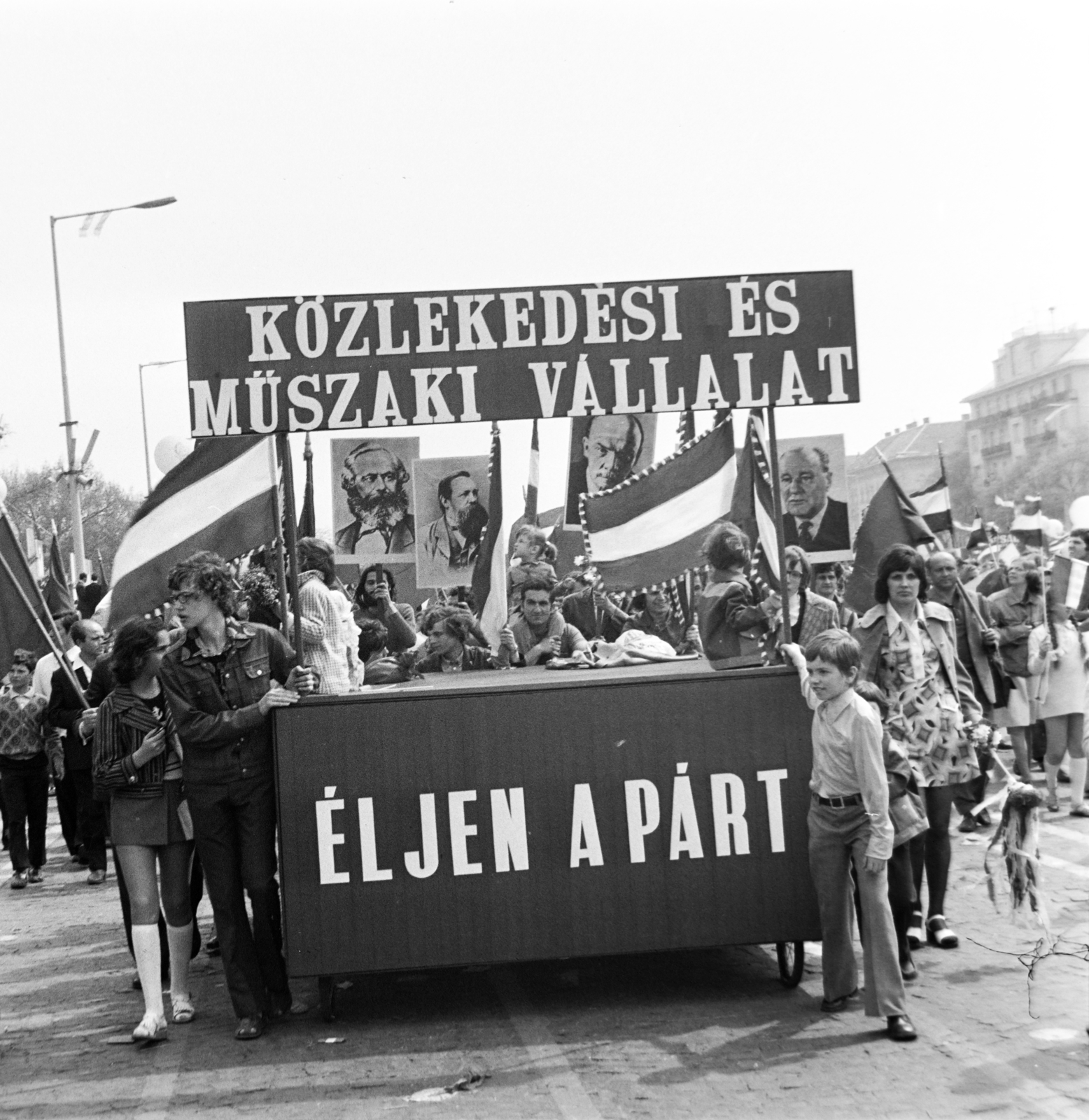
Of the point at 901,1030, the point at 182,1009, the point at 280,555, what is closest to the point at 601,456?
the point at 280,555

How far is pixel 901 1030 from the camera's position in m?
6.02

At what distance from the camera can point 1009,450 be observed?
63.9 metres

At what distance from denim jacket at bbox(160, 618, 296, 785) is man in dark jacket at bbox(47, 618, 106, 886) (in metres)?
4.87

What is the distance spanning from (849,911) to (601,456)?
294 inches

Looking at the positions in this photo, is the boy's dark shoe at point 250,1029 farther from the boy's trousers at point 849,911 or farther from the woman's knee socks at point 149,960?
the boy's trousers at point 849,911

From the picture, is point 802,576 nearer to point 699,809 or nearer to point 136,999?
point 699,809

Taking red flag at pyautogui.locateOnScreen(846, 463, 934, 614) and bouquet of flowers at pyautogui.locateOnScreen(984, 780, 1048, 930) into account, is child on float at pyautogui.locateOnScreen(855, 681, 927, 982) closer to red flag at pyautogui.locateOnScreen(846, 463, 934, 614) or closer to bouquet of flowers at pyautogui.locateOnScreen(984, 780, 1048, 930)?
bouquet of flowers at pyautogui.locateOnScreen(984, 780, 1048, 930)

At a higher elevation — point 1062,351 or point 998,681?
point 1062,351

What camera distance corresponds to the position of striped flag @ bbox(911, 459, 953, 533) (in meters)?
14.1

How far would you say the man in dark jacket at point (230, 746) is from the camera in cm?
664

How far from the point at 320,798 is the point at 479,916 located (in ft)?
2.80

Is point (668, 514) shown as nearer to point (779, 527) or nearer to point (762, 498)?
point (762, 498)

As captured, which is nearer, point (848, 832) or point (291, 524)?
point (848, 832)

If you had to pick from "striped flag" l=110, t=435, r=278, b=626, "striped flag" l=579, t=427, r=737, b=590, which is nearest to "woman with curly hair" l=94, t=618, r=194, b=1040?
"striped flag" l=110, t=435, r=278, b=626
